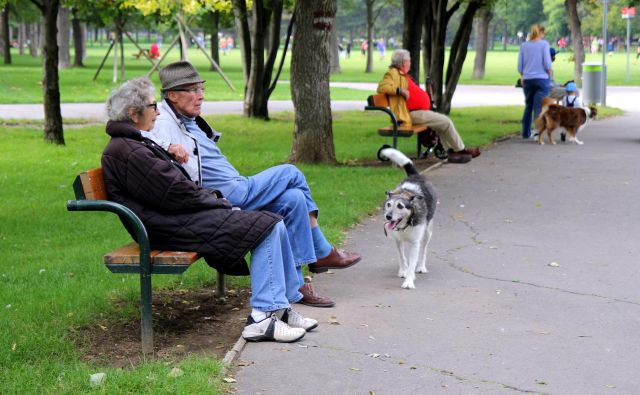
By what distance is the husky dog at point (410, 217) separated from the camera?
270 inches

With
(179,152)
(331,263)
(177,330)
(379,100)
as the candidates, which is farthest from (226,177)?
(379,100)

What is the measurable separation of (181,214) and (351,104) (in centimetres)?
2170

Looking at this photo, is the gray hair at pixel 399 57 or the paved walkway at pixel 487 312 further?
the gray hair at pixel 399 57

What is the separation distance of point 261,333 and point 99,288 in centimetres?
162

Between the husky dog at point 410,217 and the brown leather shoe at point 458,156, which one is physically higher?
the husky dog at point 410,217

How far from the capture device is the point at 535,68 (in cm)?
1691

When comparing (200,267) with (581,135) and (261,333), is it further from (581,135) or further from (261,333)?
(581,135)

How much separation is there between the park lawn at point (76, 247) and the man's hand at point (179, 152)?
1.06 m

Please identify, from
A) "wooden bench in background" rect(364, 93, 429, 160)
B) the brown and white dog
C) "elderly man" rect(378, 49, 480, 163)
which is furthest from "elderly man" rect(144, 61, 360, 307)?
the brown and white dog

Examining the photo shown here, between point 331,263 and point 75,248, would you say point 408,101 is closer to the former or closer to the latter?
point 75,248

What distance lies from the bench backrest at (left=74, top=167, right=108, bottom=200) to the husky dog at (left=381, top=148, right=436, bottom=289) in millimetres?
2162

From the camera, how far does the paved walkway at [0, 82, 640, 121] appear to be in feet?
72.7

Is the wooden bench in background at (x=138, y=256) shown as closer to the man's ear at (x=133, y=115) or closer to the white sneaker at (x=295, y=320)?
the man's ear at (x=133, y=115)

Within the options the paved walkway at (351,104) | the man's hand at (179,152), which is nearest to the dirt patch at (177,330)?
the man's hand at (179,152)
